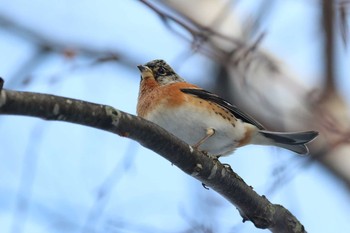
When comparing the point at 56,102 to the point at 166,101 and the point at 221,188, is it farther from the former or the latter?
the point at 166,101

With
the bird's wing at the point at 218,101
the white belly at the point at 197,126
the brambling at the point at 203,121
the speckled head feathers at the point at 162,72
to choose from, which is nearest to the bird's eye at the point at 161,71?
the speckled head feathers at the point at 162,72

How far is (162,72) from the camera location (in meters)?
5.45

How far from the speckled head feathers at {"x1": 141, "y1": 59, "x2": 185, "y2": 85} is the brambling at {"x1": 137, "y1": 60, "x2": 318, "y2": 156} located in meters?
0.15

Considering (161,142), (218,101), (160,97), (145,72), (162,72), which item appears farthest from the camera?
(162,72)

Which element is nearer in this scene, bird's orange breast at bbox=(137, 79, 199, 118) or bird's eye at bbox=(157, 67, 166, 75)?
bird's orange breast at bbox=(137, 79, 199, 118)

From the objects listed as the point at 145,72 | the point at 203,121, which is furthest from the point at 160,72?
the point at 203,121

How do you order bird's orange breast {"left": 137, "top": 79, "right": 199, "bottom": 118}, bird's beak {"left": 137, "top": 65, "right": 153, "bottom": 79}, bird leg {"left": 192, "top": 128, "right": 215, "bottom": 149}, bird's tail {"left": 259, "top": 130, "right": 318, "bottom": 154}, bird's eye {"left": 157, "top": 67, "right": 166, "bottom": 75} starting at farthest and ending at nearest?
bird's eye {"left": 157, "top": 67, "right": 166, "bottom": 75} < bird's beak {"left": 137, "top": 65, "right": 153, "bottom": 79} < bird's tail {"left": 259, "top": 130, "right": 318, "bottom": 154} < bird's orange breast {"left": 137, "top": 79, "right": 199, "bottom": 118} < bird leg {"left": 192, "top": 128, "right": 215, "bottom": 149}

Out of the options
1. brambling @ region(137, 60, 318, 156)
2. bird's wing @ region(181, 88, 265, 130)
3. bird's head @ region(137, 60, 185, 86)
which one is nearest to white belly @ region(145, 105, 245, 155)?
brambling @ region(137, 60, 318, 156)

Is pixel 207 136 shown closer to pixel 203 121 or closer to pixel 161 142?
pixel 203 121

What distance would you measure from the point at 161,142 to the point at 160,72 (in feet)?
8.13

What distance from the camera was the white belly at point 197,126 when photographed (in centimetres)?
464

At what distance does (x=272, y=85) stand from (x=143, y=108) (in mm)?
1969

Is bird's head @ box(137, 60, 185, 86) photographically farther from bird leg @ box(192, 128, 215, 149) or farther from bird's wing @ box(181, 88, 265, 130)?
bird leg @ box(192, 128, 215, 149)

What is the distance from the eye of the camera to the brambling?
15.3 ft
